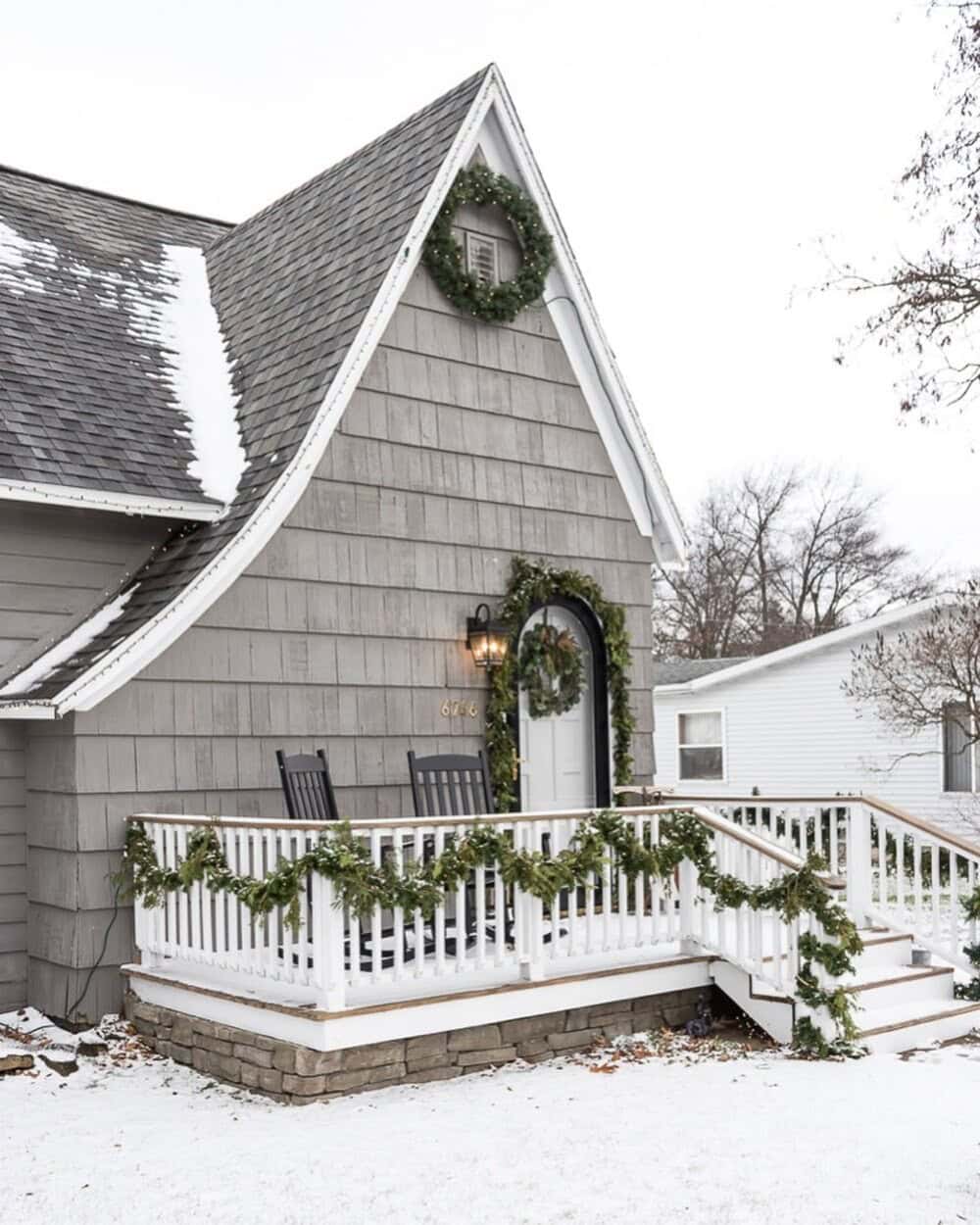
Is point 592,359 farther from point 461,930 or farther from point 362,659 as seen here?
point 461,930

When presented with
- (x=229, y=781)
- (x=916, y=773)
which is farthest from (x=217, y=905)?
(x=916, y=773)

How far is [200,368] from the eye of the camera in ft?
31.6

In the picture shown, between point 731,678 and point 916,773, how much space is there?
335 cm

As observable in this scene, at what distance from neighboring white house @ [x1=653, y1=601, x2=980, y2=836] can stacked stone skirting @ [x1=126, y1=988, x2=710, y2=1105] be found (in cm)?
979

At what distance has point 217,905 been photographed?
6.87 metres

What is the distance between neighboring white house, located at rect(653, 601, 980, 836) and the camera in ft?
59.0

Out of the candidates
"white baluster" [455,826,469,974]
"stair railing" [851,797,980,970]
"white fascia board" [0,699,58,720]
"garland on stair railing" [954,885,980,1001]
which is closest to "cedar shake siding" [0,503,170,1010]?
"white fascia board" [0,699,58,720]

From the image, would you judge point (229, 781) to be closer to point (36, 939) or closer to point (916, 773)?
point (36, 939)

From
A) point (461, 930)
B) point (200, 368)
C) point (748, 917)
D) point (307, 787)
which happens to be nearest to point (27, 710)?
point (307, 787)

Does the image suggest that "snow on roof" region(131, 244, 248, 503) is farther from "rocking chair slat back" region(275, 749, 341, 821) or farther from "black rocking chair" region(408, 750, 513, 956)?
"black rocking chair" region(408, 750, 513, 956)

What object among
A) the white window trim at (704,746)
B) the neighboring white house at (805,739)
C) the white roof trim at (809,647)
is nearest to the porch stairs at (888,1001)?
the neighboring white house at (805,739)

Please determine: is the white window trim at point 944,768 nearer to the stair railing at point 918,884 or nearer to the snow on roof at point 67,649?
the stair railing at point 918,884

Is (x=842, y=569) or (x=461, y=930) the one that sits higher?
(x=842, y=569)

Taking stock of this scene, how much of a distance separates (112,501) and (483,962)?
3.49 metres
